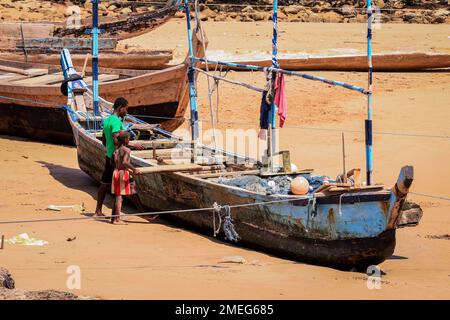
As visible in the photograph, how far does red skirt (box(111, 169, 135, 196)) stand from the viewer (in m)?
9.52

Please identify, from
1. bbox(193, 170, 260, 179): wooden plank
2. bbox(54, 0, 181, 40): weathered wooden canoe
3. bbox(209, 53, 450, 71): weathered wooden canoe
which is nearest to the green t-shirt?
bbox(193, 170, 260, 179): wooden plank

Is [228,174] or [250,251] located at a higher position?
[228,174]

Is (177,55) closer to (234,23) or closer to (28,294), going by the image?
(234,23)

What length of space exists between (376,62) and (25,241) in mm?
10508

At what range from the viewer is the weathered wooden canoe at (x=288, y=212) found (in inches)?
293

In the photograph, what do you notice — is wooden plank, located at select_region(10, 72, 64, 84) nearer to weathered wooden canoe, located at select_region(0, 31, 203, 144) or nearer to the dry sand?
weathered wooden canoe, located at select_region(0, 31, 203, 144)

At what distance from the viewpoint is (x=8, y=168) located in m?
12.7

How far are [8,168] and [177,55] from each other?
6.98 m

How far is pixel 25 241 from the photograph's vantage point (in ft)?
27.7

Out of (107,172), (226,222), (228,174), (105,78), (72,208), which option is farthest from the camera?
(105,78)

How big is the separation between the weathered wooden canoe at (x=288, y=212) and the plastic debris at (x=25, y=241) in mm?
1251

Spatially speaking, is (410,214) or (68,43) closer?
(410,214)

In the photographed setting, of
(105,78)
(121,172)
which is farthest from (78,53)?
(121,172)

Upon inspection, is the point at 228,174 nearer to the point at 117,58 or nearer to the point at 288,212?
the point at 288,212
